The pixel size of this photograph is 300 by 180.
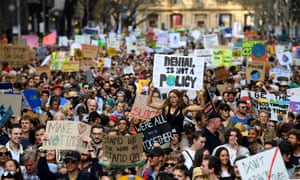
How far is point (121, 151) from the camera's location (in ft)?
32.3

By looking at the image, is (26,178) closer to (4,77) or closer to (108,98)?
(108,98)

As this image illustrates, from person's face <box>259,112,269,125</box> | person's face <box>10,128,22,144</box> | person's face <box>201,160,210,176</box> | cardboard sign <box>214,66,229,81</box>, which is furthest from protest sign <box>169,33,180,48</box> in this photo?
person's face <box>201,160,210,176</box>

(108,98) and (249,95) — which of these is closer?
(249,95)

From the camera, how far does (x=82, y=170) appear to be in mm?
9773

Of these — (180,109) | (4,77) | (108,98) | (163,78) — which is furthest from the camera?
(4,77)

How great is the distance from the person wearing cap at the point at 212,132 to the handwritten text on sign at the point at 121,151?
1517mm

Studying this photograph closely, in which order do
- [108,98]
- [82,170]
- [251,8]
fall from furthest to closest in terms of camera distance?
[251,8] < [108,98] < [82,170]

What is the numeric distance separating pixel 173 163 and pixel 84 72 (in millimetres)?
13444

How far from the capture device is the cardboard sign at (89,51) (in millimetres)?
25922

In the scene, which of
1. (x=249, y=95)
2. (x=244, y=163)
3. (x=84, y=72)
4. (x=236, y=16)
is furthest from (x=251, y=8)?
(x=244, y=163)

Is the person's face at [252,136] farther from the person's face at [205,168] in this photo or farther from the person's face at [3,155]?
the person's face at [3,155]

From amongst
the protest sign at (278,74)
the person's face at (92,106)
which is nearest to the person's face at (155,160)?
the person's face at (92,106)

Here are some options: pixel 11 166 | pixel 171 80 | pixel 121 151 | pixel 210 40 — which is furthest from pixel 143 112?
pixel 210 40

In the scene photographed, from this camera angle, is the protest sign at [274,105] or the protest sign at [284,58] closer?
the protest sign at [274,105]
